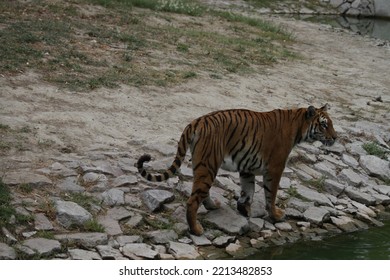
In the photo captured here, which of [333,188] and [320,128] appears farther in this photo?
[333,188]

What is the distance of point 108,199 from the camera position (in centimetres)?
721

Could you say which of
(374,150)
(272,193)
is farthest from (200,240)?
(374,150)

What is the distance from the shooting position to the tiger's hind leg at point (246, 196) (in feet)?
24.7

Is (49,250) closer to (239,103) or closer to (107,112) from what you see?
(107,112)

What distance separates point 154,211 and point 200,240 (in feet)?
2.04

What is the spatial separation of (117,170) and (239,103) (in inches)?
148

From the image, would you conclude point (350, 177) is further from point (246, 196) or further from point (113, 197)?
point (113, 197)

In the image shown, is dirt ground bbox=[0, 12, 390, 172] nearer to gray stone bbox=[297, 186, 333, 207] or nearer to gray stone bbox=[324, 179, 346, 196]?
gray stone bbox=[297, 186, 333, 207]

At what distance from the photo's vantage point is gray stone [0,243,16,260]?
584 cm

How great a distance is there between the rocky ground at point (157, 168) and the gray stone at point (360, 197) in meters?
0.01

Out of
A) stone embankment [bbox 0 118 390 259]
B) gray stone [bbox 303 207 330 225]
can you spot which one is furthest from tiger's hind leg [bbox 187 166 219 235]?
gray stone [bbox 303 207 330 225]

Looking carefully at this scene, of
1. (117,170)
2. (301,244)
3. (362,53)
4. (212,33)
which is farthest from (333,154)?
(362,53)

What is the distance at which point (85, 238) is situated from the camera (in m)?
6.41

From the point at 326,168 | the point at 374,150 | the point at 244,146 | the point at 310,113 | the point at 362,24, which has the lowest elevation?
the point at 326,168
